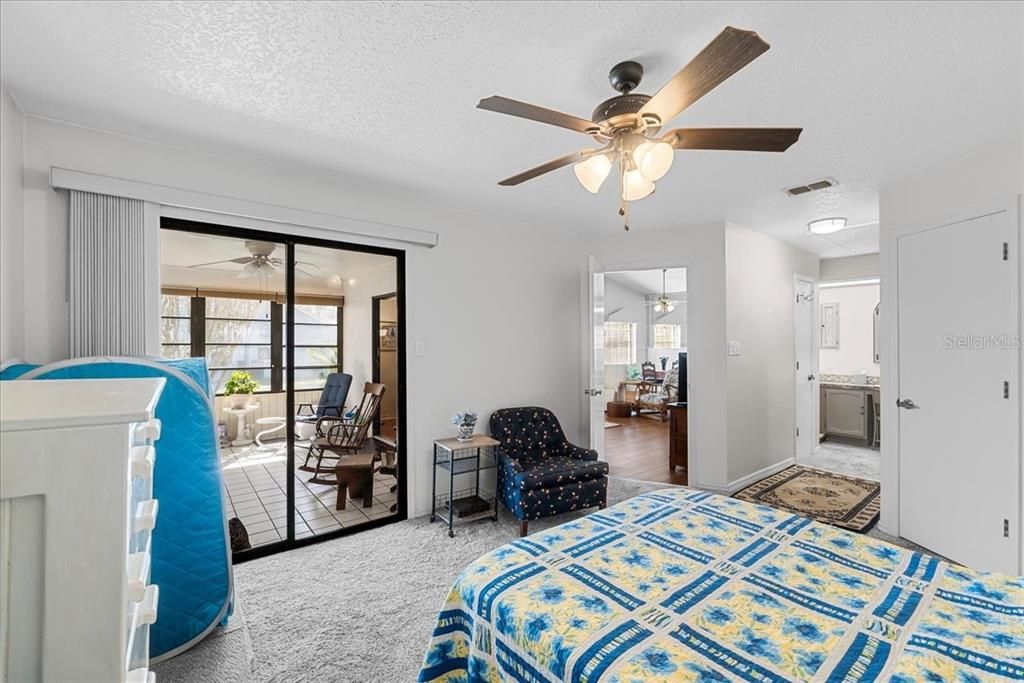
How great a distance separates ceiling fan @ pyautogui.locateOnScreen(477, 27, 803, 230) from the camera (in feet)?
4.60

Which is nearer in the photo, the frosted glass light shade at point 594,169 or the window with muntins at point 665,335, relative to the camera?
the frosted glass light shade at point 594,169

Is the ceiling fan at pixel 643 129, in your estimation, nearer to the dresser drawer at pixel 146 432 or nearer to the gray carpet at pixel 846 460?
the dresser drawer at pixel 146 432

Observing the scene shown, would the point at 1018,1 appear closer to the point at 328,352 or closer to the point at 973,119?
the point at 973,119

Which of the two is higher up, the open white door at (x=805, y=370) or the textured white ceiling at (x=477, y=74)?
the textured white ceiling at (x=477, y=74)

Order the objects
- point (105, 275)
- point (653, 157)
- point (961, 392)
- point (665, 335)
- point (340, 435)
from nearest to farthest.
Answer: point (653, 157), point (105, 275), point (961, 392), point (340, 435), point (665, 335)

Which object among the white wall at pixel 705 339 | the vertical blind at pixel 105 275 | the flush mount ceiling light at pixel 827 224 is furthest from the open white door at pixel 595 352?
the vertical blind at pixel 105 275

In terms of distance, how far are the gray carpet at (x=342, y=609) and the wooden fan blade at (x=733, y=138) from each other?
239 cm

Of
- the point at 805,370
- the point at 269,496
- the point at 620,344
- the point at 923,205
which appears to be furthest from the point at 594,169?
the point at 620,344

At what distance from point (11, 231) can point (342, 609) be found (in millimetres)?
2339

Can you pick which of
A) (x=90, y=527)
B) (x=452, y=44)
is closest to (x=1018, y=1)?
(x=452, y=44)

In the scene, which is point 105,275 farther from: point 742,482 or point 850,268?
point 850,268

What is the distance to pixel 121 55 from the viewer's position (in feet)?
5.76

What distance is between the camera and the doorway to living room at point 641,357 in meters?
6.60

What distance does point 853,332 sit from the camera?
6184mm
